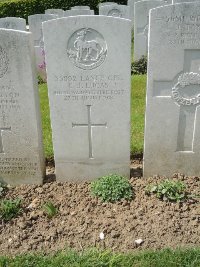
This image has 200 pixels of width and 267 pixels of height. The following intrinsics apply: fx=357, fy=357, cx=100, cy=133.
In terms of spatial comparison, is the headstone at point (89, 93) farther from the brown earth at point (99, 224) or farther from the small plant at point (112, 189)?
the brown earth at point (99, 224)

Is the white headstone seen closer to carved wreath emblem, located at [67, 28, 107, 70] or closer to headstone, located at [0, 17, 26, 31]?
headstone, located at [0, 17, 26, 31]

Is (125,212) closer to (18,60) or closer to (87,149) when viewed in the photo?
(87,149)

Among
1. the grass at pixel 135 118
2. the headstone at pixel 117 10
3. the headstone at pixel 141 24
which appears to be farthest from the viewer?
the headstone at pixel 117 10

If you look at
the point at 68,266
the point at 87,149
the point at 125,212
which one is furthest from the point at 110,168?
the point at 68,266

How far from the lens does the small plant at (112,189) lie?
405 cm

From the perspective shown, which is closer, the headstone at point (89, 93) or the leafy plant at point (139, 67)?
the headstone at point (89, 93)

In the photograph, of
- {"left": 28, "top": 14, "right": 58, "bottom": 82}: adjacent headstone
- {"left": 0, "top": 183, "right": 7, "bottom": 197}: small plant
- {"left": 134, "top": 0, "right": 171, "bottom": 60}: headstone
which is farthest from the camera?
{"left": 134, "top": 0, "right": 171, "bottom": 60}: headstone

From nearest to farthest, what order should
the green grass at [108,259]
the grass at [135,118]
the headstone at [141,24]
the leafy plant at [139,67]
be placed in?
the green grass at [108,259]
the grass at [135,118]
the leafy plant at [139,67]
the headstone at [141,24]

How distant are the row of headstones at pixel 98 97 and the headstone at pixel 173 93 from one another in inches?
0.4

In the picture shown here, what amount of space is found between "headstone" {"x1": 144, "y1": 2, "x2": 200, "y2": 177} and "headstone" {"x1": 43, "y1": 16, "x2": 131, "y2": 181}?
288 millimetres

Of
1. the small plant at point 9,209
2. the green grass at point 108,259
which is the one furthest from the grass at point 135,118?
the green grass at point 108,259

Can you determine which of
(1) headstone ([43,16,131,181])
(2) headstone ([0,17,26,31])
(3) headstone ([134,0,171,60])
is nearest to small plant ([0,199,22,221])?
(1) headstone ([43,16,131,181])

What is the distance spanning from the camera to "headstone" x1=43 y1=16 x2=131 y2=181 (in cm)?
377

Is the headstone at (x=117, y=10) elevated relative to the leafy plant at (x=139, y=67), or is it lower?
elevated
